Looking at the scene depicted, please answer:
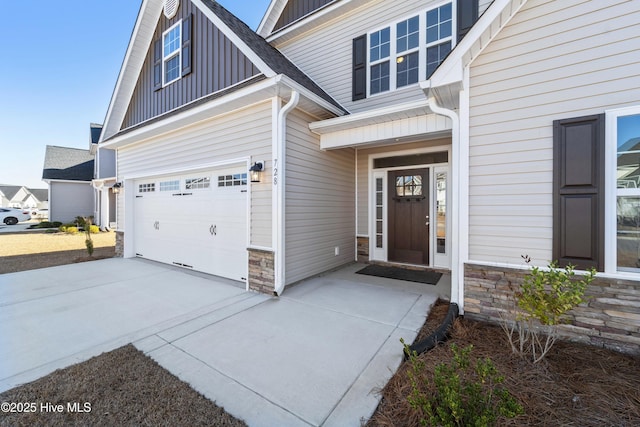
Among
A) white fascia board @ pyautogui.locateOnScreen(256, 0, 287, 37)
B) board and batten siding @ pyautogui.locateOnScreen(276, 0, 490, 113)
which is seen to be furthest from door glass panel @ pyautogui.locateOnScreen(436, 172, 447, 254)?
white fascia board @ pyautogui.locateOnScreen(256, 0, 287, 37)

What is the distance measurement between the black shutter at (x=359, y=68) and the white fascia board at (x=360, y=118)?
5.12 feet

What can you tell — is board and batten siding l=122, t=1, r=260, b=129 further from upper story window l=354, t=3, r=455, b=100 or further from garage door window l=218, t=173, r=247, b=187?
upper story window l=354, t=3, r=455, b=100

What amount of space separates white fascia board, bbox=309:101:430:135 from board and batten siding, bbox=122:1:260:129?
1568 mm

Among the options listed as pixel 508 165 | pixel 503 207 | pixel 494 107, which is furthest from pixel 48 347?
pixel 494 107

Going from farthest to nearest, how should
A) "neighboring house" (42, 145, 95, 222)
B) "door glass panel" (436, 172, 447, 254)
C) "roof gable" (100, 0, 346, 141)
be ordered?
"neighboring house" (42, 145, 95, 222), "door glass panel" (436, 172, 447, 254), "roof gable" (100, 0, 346, 141)

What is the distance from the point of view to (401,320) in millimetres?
3543

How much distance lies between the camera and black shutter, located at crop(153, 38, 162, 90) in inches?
278

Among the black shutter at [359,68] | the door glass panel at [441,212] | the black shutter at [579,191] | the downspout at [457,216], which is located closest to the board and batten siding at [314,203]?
the black shutter at [359,68]

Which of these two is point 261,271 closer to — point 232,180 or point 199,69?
point 232,180

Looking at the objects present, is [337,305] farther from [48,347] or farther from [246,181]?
[48,347]

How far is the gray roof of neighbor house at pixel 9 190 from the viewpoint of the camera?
140 feet

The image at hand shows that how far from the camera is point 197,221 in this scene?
20.3 ft

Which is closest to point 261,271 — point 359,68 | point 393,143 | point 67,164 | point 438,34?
point 393,143

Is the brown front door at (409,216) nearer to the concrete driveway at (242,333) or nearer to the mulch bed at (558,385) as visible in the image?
the concrete driveway at (242,333)
